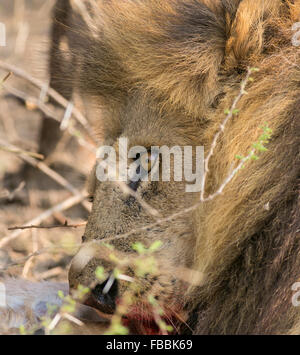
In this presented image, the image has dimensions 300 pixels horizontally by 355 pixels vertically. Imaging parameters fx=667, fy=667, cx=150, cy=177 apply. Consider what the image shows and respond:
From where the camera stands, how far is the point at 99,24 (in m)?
3.20

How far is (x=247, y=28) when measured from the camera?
8.38ft

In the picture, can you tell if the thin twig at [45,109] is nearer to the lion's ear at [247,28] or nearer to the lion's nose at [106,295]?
the lion's nose at [106,295]

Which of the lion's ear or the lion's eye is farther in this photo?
the lion's eye

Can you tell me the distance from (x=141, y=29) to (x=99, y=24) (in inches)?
14.1

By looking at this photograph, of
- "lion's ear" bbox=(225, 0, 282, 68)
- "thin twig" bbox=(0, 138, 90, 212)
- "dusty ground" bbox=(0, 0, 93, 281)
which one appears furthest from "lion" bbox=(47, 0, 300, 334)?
"dusty ground" bbox=(0, 0, 93, 281)

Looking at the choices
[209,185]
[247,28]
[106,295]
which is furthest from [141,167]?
[247,28]

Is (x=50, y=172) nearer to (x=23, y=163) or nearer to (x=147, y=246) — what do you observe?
(x=23, y=163)

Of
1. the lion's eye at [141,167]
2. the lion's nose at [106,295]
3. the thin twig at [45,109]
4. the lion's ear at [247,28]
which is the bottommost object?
the lion's nose at [106,295]

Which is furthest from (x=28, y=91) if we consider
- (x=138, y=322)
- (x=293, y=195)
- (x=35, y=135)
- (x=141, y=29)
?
(x=293, y=195)

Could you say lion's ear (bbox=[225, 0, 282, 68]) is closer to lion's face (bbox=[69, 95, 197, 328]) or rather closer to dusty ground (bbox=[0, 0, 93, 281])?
lion's face (bbox=[69, 95, 197, 328])

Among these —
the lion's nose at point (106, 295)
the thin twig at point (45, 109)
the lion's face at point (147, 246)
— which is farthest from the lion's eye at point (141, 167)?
the lion's nose at point (106, 295)

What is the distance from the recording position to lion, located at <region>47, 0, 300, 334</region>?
8.21 feet

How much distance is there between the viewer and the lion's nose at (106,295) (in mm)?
2750

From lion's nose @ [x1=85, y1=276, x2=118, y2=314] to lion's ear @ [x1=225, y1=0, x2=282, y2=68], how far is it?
101 cm
